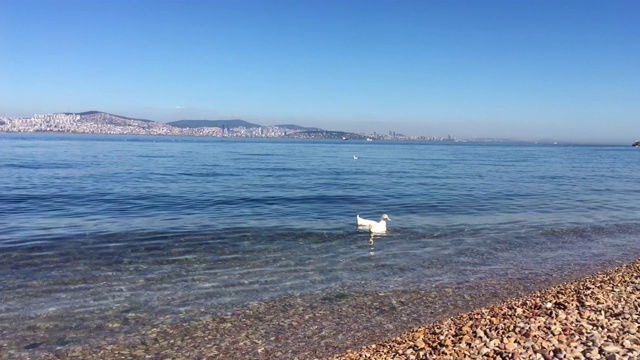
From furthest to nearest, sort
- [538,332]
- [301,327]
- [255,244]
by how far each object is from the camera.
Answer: [255,244] < [301,327] < [538,332]

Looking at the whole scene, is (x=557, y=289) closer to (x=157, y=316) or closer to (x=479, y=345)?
(x=479, y=345)

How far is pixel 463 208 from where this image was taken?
2806cm

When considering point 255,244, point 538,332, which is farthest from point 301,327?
point 255,244

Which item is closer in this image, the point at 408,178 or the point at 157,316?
the point at 157,316

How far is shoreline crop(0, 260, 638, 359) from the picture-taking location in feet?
30.1

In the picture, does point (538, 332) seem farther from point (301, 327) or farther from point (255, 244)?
point (255, 244)

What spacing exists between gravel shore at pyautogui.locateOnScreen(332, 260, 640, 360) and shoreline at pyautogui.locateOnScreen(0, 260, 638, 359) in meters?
0.80

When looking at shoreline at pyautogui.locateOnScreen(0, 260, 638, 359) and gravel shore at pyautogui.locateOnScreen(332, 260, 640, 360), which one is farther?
shoreline at pyautogui.locateOnScreen(0, 260, 638, 359)

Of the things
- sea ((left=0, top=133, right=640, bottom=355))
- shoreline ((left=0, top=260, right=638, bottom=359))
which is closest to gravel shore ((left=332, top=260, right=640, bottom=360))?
shoreline ((left=0, top=260, right=638, bottom=359))

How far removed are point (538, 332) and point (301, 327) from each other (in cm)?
492

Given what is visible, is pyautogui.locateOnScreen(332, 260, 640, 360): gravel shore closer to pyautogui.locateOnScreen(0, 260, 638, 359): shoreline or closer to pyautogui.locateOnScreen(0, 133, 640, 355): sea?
pyautogui.locateOnScreen(0, 260, 638, 359): shoreline

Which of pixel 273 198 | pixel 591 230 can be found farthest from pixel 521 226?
pixel 273 198

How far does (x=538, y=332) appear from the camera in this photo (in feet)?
26.4

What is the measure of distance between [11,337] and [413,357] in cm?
837
